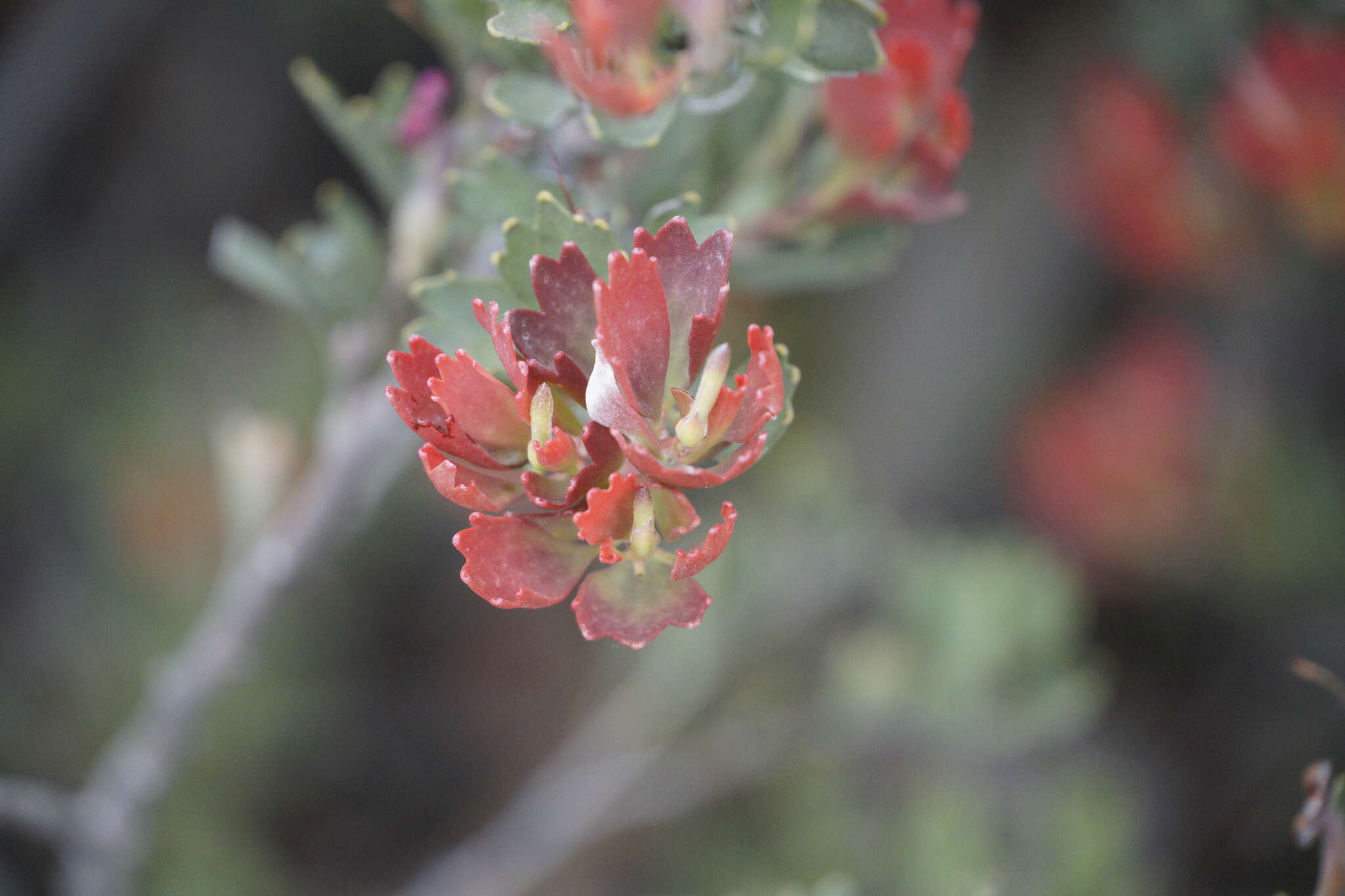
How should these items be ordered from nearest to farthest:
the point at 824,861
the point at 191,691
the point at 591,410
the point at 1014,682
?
the point at 591,410
the point at 191,691
the point at 1014,682
the point at 824,861

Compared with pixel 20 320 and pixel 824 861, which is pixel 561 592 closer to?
pixel 824 861

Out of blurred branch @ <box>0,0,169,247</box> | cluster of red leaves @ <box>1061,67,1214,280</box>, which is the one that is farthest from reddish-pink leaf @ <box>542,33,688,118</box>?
blurred branch @ <box>0,0,169,247</box>

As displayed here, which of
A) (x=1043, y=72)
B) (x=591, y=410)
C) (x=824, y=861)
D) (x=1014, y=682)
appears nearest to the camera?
(x=591, y=410)

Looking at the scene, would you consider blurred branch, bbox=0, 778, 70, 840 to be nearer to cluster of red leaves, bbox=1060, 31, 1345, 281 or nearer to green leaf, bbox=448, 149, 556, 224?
green leaf, bbox=448, 149, 556, 224

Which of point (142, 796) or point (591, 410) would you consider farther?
point (142, 796)

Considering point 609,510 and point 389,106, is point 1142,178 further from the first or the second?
point 609,510

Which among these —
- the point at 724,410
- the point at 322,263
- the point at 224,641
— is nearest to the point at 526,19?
the point at 724,410

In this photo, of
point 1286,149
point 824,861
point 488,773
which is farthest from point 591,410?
point 488,773
